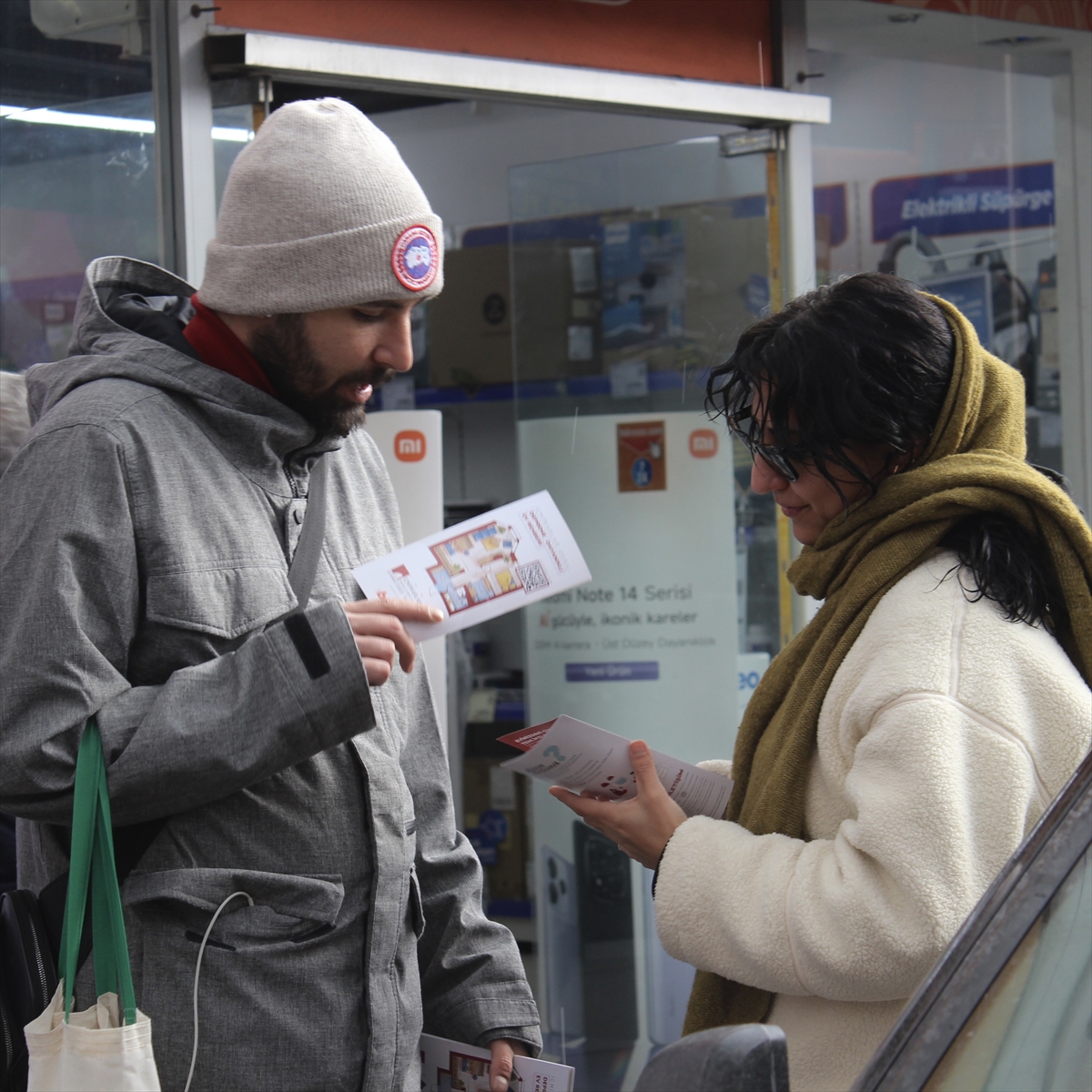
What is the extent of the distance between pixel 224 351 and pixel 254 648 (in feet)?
1.42

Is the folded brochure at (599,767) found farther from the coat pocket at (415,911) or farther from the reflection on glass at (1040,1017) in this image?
the reflection on glass at (1040,1017)

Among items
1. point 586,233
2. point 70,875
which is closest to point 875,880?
point 70,875

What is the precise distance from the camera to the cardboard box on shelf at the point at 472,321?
4.77m

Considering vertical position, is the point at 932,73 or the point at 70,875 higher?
the point at 932,73

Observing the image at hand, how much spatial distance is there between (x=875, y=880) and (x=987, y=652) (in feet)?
0.85

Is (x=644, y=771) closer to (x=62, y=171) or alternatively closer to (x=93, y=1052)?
(x=93, y=1052)

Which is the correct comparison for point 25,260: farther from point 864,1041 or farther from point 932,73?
point 932,73

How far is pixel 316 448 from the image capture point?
A: 5.60ft

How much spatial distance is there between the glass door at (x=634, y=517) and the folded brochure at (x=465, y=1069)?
1.99 meters

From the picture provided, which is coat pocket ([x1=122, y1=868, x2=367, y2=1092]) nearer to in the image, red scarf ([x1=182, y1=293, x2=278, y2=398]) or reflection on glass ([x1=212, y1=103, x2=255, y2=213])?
red scarf ([x1=182, y1=293, x2=278, y2=398])

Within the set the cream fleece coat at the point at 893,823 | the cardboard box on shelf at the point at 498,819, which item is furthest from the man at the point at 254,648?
the cardboard box on shelf at the point at 498,819

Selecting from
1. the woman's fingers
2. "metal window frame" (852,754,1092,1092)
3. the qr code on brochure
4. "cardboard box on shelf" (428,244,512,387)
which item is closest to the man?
the qr code on brochure

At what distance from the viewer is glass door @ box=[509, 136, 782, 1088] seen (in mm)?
3730

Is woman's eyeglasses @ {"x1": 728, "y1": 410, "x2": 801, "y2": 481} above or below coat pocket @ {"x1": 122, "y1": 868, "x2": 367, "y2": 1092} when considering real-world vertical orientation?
above
